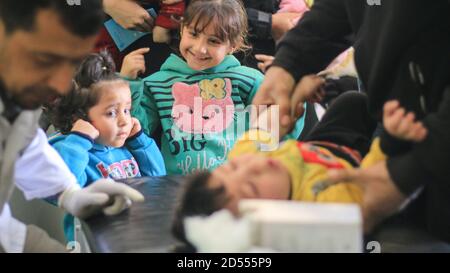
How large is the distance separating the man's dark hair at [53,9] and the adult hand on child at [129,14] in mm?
444

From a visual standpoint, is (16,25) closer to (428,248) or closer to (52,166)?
(52,166)

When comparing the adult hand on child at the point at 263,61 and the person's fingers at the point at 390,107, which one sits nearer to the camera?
the person's fingers at the point at 390,107

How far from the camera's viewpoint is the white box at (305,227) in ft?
2.09

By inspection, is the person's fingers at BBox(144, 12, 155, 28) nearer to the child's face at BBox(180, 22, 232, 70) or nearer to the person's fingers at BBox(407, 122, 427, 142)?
the child's face at BBox(180, 22, 232, 70)

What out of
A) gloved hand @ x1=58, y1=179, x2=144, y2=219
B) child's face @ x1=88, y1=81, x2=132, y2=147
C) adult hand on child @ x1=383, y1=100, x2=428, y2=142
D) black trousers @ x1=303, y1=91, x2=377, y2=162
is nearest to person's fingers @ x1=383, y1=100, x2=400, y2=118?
adult hand on child @ x1=383, y1=100, x2=428, y2=142

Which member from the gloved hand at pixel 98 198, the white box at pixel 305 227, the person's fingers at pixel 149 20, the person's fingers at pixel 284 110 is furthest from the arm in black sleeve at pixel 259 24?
the white box at pixel 305 227

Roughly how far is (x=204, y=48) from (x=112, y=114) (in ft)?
0.66

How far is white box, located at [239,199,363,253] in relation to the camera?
64 cm

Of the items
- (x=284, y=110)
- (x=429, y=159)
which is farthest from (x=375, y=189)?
(x=284, y=110)

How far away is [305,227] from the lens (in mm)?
638

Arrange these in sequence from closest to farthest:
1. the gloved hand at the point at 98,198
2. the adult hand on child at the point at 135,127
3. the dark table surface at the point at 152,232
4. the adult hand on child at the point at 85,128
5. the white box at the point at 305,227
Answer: the white box at the point at 305,227 < the dark table surface at the point at 152,232 < the gloved hand at the point at 98,198 < the adult hand on child at the point at 85,128 < the adult hand on child at the point at 135,127

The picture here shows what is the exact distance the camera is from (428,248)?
2.46ft

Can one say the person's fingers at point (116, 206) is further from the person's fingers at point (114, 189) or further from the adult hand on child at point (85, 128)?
the adult hand on child at point (85, 128)

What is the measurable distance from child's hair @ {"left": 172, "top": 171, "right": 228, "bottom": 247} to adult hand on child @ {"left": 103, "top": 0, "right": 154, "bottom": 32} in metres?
0.52
